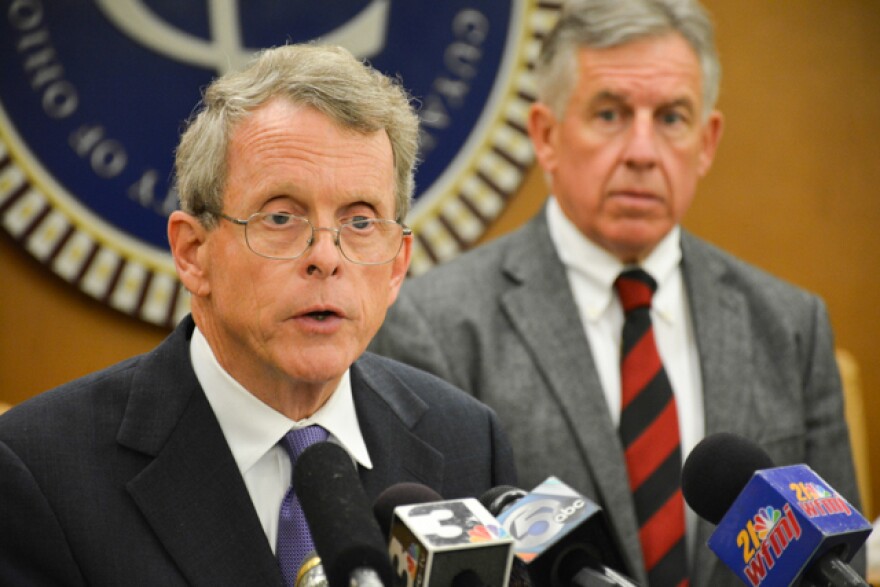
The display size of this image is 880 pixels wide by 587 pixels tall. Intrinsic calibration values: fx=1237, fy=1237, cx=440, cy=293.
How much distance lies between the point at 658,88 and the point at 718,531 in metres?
1.52

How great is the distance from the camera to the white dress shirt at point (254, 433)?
5.39 ft

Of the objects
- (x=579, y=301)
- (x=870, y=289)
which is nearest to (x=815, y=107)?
(x=870, y=289)

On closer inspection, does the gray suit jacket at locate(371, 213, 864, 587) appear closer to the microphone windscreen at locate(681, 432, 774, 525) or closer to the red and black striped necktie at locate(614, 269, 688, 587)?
the red and black striped necktie at locate(614, 269, 688, 587)

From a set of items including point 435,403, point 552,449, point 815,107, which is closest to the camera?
point 435,403

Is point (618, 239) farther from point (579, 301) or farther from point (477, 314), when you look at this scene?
point (477, 314)

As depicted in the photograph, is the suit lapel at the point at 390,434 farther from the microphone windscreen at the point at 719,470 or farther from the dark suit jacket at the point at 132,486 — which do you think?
the microphone windscreen at the point at 719,470

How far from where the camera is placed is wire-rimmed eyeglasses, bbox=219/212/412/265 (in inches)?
61.5

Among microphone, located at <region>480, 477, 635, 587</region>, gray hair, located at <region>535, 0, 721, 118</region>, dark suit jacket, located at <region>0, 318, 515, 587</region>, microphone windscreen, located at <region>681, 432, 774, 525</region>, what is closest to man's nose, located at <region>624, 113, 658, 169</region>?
gray hair, located at <region>535, 0, 721, 118</region>

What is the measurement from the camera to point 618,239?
100 inches

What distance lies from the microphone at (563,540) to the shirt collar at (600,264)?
1381mm

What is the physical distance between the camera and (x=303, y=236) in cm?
156

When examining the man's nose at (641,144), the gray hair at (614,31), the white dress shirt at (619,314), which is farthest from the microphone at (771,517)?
the gray hair at (614,31)

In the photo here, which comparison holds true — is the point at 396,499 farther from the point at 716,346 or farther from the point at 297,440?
the point at 716,346

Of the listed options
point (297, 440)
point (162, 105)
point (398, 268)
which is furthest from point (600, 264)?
point (162, 105)
